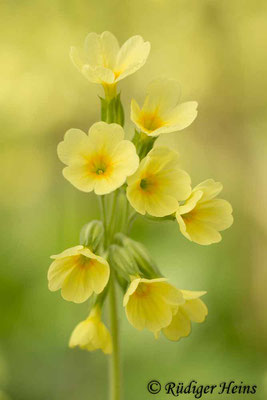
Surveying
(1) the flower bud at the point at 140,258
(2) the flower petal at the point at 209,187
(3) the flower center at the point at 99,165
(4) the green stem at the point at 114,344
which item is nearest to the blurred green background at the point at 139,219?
(4) the green stem at the point at 114,344

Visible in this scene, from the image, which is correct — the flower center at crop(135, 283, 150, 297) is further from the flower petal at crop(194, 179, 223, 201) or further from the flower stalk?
the flower petal at crop(194, 179, 223, 201)

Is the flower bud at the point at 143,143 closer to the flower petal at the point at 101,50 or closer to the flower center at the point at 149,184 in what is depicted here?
the flower center at the point at 149,184

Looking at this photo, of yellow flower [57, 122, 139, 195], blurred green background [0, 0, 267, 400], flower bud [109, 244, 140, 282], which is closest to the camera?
yellow flower [57, 122, 139, 195]

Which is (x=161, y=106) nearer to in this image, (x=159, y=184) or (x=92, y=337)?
(x=159, y=184)

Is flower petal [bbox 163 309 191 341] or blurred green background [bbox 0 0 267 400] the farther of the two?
blurred green background [bbox 0 0 267 400]

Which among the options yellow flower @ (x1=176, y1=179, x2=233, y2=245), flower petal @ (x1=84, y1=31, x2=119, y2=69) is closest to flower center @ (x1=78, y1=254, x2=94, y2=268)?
yellow flower @ (x1=176, y1=179, x2=233, y2=245)

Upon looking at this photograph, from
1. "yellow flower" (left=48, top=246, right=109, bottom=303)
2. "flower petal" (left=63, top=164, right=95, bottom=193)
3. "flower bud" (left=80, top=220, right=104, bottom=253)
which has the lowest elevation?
"yellow flower" (left=48, top=246, right=109, bottom=303)
